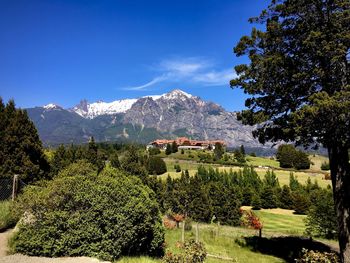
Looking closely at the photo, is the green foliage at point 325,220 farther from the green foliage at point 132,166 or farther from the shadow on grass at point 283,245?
the green foliage at point 132,166

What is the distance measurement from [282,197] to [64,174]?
68332 mm

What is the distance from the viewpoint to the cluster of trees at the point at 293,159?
115875mm

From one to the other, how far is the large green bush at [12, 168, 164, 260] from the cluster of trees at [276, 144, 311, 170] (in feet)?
362

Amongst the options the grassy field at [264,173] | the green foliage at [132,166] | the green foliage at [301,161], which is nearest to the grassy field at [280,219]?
the grassy field at [264,173]

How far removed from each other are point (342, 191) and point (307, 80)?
4687 millimetres

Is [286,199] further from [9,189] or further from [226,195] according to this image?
[9,189]

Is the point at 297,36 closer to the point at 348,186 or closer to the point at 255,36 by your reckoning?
the point at 255,36

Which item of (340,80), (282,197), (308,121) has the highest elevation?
(340,80)

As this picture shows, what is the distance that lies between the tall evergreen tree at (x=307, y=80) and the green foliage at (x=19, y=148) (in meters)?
20.3

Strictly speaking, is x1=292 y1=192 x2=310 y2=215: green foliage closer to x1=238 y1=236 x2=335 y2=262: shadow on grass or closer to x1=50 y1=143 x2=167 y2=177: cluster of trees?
x1=50 y1=143 x2=167 y2=177: cluster of trees

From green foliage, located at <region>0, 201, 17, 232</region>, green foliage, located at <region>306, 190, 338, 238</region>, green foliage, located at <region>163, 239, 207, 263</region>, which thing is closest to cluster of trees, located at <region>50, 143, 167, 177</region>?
green foliage, located at <region>0, 201, 17, 232</region>

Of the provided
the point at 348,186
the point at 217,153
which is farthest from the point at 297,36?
the point at 217,153

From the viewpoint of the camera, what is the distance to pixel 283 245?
67.9ft

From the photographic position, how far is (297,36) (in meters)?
14.5
